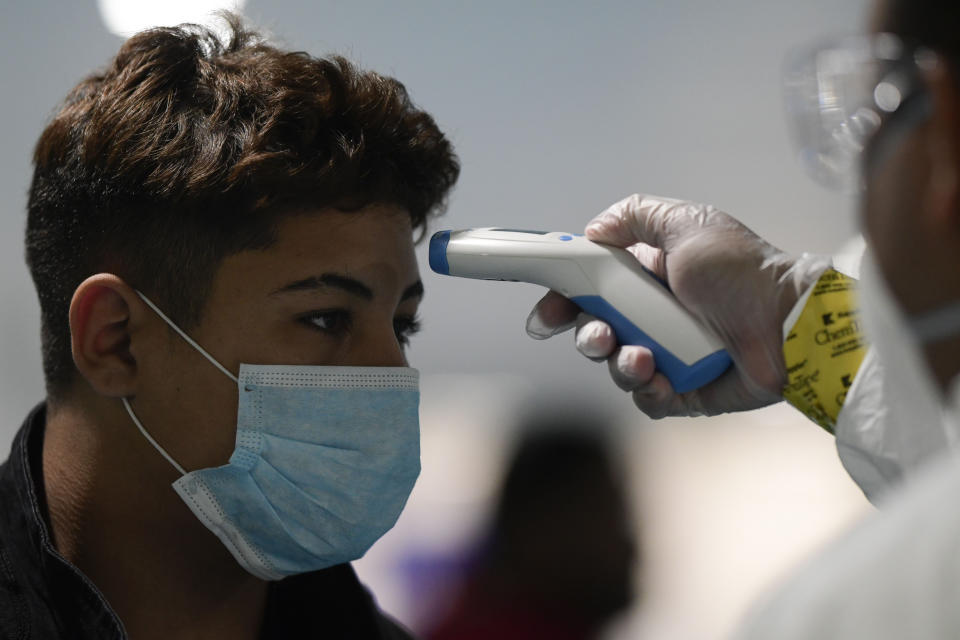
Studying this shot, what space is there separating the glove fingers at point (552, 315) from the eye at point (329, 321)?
0.29 meters

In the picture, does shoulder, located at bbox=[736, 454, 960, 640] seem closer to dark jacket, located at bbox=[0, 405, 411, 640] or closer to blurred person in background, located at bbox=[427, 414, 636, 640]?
dark jacket, located at bbox=[0, 405, 411, 640]

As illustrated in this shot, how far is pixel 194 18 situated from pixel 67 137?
0.58 m

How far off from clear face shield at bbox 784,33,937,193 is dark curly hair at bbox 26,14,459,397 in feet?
2.49

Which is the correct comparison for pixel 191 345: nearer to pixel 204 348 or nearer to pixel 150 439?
pixel 204 348

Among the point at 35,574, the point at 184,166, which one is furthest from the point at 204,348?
the point at 35,574

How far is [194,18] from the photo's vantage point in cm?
173

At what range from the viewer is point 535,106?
192 cm

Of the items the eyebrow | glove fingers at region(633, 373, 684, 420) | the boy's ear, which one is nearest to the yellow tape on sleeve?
glove fingers at region(633, 373, 684, 420)

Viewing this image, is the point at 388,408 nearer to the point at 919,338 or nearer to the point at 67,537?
the point at 67,537

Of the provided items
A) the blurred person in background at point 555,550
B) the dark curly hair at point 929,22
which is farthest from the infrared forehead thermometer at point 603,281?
the blurred person in background at point 555,550

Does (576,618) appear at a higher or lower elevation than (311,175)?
lower

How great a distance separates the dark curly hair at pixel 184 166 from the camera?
1.21 m

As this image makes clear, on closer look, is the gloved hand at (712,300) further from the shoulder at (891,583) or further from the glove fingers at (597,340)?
the shoulder at (891,583)

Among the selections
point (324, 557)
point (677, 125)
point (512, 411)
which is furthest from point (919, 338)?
point (512, 411)
